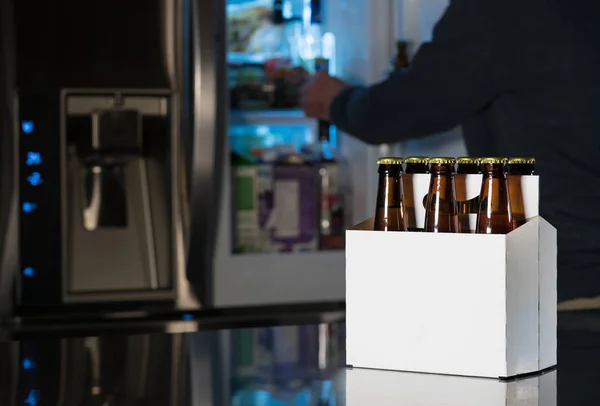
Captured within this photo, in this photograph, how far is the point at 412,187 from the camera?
45.6 inches

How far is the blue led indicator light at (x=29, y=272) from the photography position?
95.2 inches

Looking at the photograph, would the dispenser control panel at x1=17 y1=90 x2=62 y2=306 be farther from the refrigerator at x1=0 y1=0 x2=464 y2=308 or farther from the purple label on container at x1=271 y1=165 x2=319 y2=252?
the purple label on container at x1=271 y1=165 x2=319 y2=252

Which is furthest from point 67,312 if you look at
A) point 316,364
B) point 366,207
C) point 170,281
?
point 316,364

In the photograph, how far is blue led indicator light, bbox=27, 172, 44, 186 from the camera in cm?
243

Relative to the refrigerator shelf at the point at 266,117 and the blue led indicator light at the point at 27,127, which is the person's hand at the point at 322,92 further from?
the blue led indicator light at the point at 27,127

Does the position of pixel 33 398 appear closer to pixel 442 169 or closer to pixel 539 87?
pixel 442 169

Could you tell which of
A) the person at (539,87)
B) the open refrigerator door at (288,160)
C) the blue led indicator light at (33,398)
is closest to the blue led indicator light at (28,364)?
the blue led indicator light at (33,398)

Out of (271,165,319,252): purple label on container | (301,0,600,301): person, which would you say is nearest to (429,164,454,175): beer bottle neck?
(301,0,600,301): person

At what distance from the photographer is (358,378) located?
108 centimetres

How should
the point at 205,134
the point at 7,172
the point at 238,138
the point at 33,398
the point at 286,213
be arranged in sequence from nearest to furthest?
1. the point at 33,398
2. the point at 7,172
3. the point at 205,134
4. the point at 286,213
5. the point at 238,138

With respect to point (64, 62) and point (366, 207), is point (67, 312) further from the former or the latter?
point (366, 207)

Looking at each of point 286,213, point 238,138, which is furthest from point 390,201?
point 238,138

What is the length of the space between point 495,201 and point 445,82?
36.4 inches

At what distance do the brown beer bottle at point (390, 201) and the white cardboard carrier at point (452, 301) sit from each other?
3 cm
